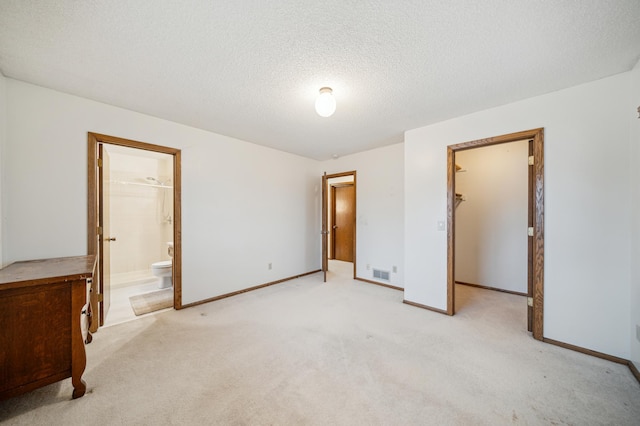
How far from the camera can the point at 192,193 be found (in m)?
3.23

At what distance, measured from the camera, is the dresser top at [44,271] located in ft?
4.89

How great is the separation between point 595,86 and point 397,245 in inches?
110

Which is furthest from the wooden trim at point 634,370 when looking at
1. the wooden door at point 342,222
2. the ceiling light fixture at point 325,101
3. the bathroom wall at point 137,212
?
the bathroom wall at point 137,212

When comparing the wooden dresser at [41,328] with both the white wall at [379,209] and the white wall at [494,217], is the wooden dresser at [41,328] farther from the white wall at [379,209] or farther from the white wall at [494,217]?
the white wall at [494,217]

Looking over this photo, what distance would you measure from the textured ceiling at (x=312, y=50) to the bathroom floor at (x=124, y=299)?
7.99 feet

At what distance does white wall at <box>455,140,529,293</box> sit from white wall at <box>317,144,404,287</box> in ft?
3.82

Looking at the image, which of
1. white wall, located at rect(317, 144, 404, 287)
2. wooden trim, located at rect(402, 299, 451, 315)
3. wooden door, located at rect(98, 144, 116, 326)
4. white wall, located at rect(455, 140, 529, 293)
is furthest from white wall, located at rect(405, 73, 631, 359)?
wooden door, located at rect(98, 144, 116, 326)

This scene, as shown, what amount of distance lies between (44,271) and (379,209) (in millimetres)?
4037

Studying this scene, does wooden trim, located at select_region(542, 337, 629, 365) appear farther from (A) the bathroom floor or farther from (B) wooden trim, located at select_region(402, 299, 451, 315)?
(A) the bathroom floor

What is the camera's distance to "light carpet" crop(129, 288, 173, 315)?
307cm

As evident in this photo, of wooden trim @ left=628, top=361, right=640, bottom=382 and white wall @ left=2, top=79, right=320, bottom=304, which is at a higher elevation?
white wall @ left=2, top=79, right=320, bottom=304

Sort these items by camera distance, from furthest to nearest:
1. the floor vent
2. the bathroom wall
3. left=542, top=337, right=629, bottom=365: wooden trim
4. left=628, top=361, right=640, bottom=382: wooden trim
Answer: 1. the bathroom wall
2. the floor vent
3. left=542, top=337, right=629, bottom=365: wooden trim
4. left=628, top=361, right=640, bottom=382: wooden trim

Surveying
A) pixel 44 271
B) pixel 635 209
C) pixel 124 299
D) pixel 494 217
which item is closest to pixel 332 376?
pixel 44 271

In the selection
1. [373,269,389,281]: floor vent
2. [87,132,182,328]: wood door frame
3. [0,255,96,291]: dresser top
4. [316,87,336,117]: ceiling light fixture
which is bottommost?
[373,269,389,281]: floor vent
